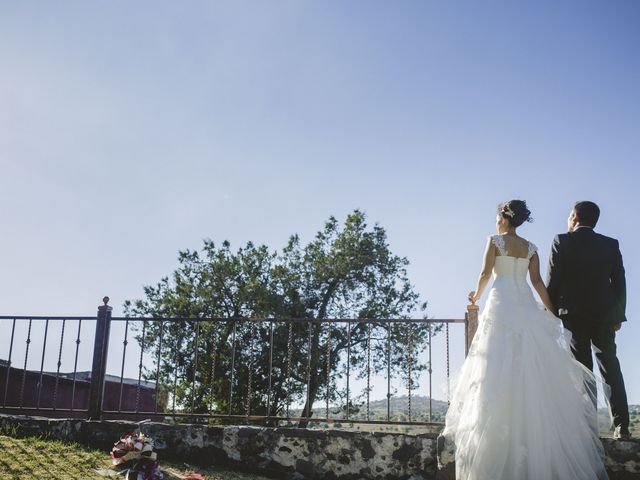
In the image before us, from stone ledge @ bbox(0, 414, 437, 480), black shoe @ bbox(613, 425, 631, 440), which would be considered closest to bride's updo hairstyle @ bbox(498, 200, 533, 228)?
black shoe @ bbox(613, 425, 631, 440)

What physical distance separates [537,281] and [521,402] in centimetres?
112

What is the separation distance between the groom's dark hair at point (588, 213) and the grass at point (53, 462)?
361 cm

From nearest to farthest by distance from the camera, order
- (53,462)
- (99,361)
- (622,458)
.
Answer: (622,458) → (53,462) → (99,361)

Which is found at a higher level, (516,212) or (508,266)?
(516,212)

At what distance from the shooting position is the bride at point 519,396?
368 cm

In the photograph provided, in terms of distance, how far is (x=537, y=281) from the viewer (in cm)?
457

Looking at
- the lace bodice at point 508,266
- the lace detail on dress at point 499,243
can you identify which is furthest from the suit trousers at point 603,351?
the lace detail on dress at point 499,243

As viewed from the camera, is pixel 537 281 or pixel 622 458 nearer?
pixel 622 458

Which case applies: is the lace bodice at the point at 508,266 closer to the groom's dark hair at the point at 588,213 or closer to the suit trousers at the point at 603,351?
the suit trousers at the point at 603,351

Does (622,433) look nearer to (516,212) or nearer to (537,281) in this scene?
(537,281)

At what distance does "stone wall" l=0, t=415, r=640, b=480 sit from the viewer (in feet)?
15.7

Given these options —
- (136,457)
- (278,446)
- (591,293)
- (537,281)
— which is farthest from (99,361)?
(591,293)

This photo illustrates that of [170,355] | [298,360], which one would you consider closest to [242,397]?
[298,360]

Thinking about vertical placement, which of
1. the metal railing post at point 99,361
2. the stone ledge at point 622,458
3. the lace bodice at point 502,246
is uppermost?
the lace bodice at point 502,246
